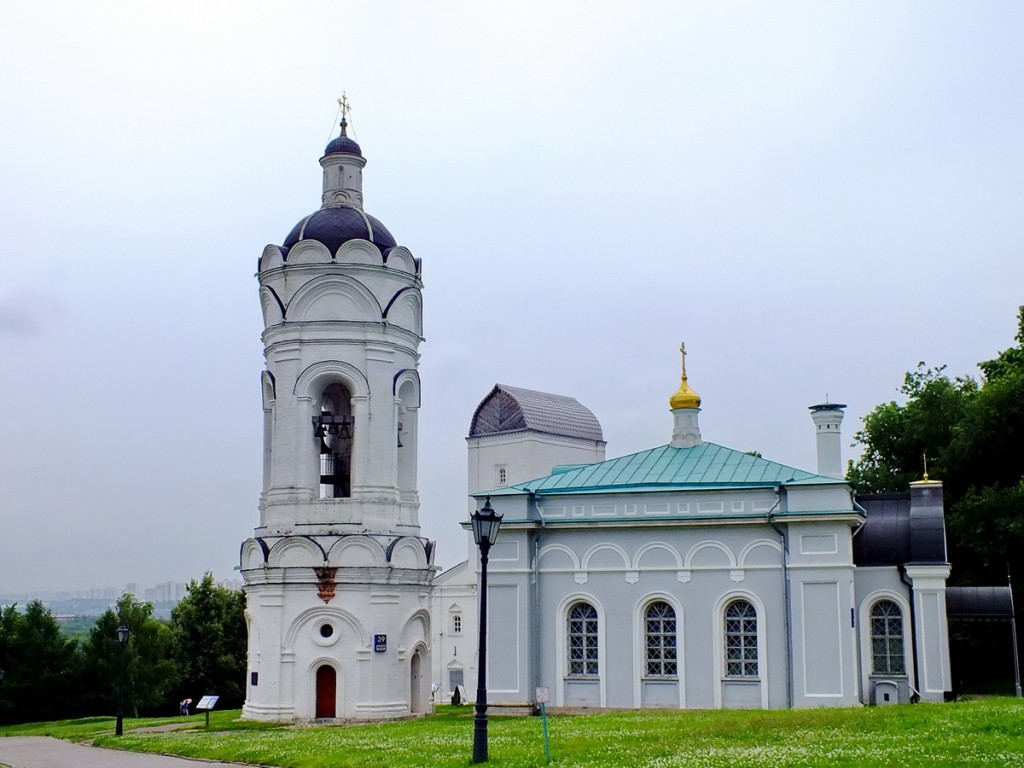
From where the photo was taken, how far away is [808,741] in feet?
47.3

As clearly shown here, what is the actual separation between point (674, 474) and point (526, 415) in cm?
1730

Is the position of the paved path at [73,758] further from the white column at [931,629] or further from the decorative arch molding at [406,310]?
the white column at [931,629]

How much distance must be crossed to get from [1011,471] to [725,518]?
11.6 meters

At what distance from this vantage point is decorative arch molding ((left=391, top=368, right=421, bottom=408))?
98.1 feet

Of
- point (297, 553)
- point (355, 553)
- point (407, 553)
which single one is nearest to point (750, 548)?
point (407, 553)

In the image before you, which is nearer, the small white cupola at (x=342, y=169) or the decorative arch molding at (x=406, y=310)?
the decorative arch molding at (x=406, y=310)

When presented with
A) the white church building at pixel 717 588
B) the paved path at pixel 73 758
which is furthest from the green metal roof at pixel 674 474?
the paved path at pixel 73 758

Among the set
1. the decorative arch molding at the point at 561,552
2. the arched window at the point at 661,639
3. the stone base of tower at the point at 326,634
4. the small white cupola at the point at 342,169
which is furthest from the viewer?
→ the small white cupola at the point at 342,169

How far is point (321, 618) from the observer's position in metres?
28.5

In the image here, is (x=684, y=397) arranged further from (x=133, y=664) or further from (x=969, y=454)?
(x=133, y=664)

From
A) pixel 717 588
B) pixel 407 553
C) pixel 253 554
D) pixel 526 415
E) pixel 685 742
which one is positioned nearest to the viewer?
pixel 685 742

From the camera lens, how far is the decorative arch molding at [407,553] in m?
28.9

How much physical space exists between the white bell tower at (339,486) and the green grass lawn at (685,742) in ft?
18.7

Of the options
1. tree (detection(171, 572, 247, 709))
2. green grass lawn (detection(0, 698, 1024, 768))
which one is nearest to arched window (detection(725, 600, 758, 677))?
green grass lawn (detection(0, 698, 1024, 768))
